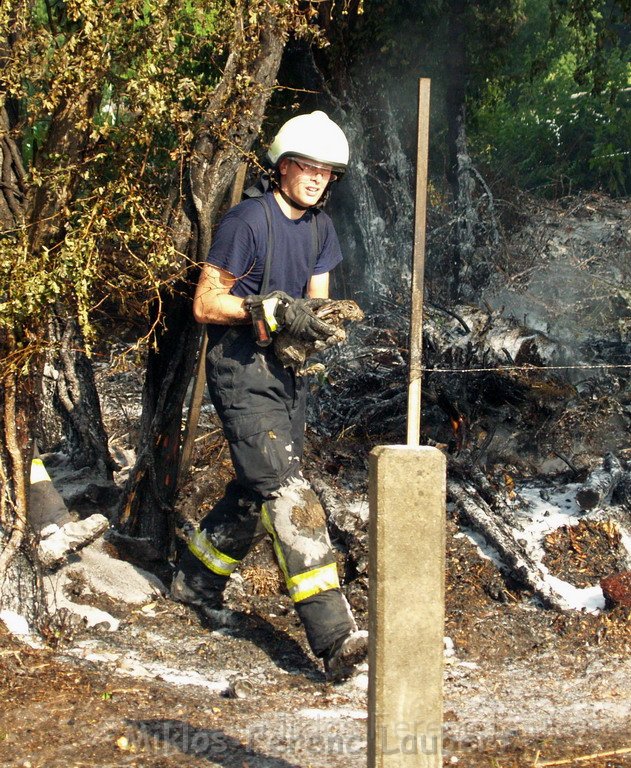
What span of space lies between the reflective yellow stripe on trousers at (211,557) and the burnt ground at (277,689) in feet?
0.80

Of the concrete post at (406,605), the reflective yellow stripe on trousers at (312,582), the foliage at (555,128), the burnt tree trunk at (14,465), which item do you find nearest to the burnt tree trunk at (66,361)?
the burnt tree trunk at (14,465)

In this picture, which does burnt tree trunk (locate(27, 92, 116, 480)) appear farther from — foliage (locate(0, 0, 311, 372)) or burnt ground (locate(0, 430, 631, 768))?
burnt ground (locate(0, 430, 631, 768))

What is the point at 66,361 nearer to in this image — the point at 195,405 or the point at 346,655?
the point at 195,405

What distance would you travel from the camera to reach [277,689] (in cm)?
389

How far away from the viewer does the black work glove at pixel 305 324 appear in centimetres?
394

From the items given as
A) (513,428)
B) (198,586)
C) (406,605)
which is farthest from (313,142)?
(513,428)

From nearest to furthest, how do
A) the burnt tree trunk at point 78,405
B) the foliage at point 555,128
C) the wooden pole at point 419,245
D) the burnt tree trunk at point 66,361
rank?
1. the wooden pole at point 419,245
2. the burnt tree trunk at point 66,361
3. the burnt tree trunk at point 78,405
4. the foliage at point 555,128

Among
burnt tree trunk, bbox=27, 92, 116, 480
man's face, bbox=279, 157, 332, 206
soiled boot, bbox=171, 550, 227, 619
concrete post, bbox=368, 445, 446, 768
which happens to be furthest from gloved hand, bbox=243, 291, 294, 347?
concrete post, bbox=368, 445, 446, 768

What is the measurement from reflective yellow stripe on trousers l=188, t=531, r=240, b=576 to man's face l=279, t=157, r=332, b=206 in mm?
1574

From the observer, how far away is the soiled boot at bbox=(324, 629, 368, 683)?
12.6 ft

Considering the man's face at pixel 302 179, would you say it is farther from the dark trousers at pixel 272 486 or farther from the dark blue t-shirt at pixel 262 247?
the dark trousers at pixel 272 486

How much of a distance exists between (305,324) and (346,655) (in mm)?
1301

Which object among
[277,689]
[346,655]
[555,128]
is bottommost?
[277,689]

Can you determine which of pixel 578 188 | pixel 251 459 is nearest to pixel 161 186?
pixel 251 459
